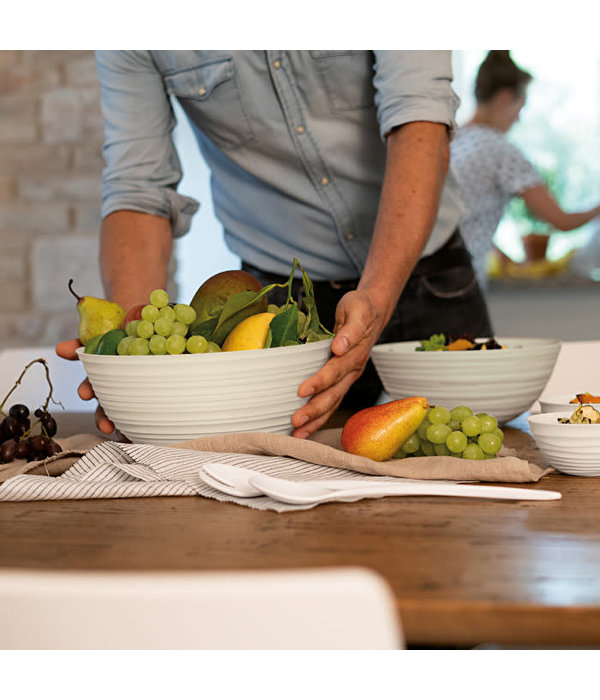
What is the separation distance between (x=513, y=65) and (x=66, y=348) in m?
2.38

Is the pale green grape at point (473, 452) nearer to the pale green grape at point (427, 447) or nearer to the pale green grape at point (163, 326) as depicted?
the pale green grape at point (427, 447)

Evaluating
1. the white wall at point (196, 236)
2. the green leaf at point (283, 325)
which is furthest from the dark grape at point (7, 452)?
the white wall at point (196, 236)

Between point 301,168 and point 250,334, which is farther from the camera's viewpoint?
point 301,168

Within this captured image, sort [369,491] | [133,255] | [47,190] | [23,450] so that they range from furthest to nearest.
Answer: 1. [47,190]
2. [133,255]
3. [23,450]
4. [369,491]

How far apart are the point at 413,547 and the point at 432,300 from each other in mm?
1066

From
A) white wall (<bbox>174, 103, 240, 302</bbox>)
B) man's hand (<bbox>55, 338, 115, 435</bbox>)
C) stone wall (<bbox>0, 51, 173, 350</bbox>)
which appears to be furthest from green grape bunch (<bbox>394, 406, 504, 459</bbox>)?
white wall (<bbox>174, 103, 240, 302</bbox>)

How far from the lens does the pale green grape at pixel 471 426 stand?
2.59 feet

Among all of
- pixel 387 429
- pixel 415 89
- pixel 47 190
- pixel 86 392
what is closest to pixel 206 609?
pixel 387 429

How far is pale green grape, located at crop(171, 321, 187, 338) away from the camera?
83 centimetres

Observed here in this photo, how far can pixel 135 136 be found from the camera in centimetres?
149

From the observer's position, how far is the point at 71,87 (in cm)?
316

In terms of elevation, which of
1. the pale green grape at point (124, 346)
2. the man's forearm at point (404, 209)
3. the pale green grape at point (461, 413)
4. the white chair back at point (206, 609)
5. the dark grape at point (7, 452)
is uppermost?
the man's forearm at point (404, 209)

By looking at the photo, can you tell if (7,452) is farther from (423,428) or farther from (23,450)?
(423,428)
